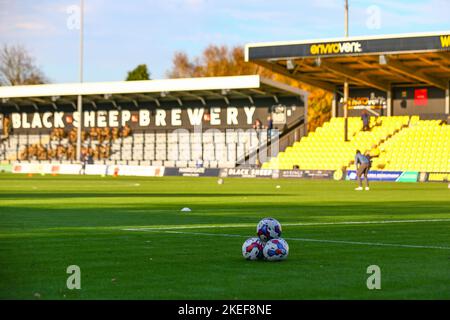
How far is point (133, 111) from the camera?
87500 mm

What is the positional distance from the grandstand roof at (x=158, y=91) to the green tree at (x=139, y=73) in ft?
132

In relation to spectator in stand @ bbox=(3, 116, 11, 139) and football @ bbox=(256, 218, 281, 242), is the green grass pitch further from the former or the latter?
spectator in stand @ bbox=(3, 116, 11, 139)

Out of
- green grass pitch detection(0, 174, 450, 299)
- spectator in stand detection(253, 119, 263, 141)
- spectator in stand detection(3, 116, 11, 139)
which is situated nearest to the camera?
green grass pitch detection(0, 174, 450, 299)

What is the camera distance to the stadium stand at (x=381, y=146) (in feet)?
217

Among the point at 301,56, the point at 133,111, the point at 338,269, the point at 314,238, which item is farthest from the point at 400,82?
the point at 338,269

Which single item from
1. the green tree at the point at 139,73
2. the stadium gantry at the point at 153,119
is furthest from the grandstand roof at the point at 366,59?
the green tree at the point at 139,73

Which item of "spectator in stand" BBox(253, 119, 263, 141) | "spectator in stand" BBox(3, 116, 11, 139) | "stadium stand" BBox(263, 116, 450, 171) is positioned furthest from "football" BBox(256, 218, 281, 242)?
"spectator in stand" BBox(3, 116, 11, 139)

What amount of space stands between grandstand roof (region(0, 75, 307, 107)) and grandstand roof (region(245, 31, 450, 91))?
485 centimetres

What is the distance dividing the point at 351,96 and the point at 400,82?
459 centimetres

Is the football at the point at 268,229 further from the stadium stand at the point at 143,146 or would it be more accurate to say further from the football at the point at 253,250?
the stadium stand at the point at 143,146

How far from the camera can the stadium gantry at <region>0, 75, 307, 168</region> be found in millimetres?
78875

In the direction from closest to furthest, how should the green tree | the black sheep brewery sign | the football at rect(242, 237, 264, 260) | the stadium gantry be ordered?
the football at rect(242, 237, 264, 260)
the stadium gantry
the black sheep brewery sign
the green tree

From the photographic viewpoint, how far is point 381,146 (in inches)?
2731

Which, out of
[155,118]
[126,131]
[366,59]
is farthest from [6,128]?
[366,59]
